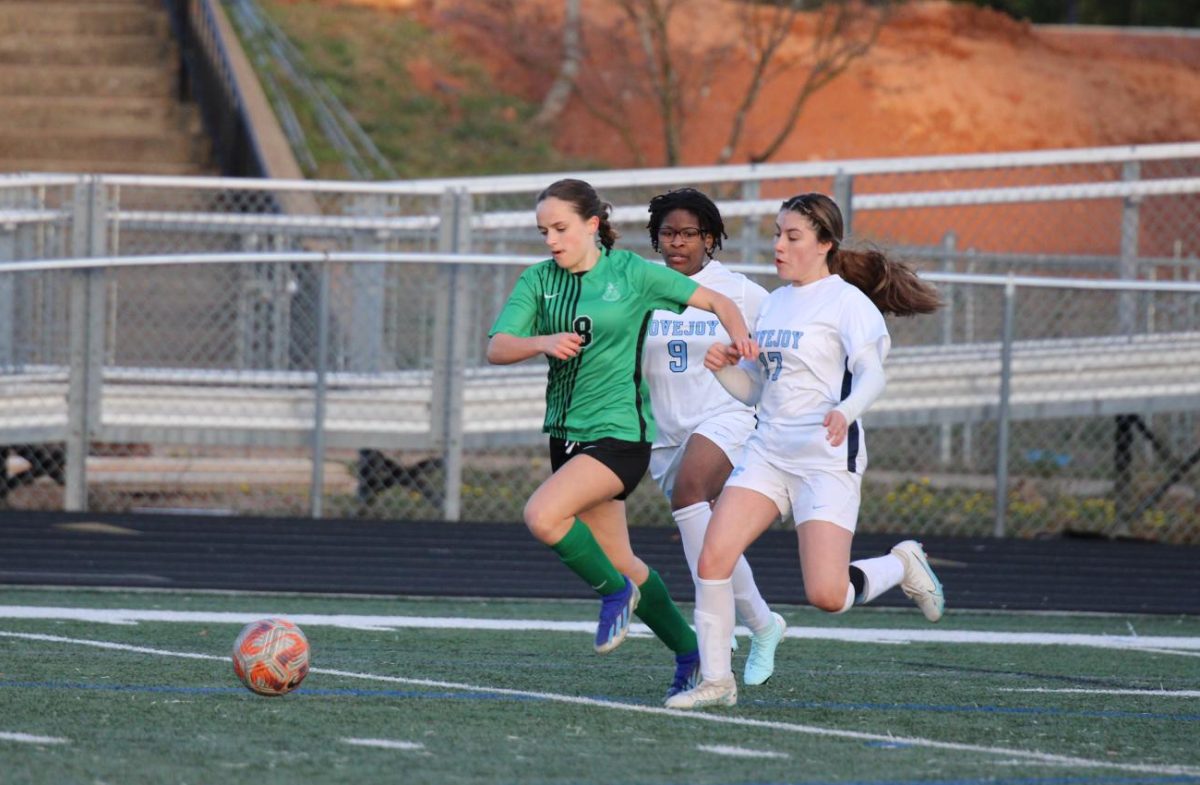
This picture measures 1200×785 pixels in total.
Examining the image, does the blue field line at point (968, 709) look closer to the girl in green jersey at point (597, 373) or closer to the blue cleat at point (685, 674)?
the blue cleat at point (685, 674)

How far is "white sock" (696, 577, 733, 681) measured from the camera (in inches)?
236

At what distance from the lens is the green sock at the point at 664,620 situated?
20.6 ft

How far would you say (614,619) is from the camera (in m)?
6.12

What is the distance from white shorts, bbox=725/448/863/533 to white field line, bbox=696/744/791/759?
1.06 m

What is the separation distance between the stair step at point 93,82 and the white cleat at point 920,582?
18.8m

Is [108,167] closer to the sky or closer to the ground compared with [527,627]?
closer to the sky

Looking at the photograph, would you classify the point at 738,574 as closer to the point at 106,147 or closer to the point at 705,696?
the point at 705,696

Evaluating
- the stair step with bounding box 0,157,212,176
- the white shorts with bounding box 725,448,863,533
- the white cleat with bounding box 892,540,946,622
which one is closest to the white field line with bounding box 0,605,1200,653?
the white cleat with bounding box 892,540,946,622

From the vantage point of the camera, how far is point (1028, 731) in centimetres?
567

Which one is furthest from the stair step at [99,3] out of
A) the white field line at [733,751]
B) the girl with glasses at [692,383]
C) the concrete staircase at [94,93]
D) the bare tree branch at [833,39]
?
the white field line at [733,751]

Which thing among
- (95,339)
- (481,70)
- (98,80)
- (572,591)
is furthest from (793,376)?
(481,70)

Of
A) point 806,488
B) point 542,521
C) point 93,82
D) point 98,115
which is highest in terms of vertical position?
point 93,82

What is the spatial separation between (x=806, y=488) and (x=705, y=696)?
0.75m

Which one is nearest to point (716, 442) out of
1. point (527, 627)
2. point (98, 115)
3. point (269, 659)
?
point (527, 627)
